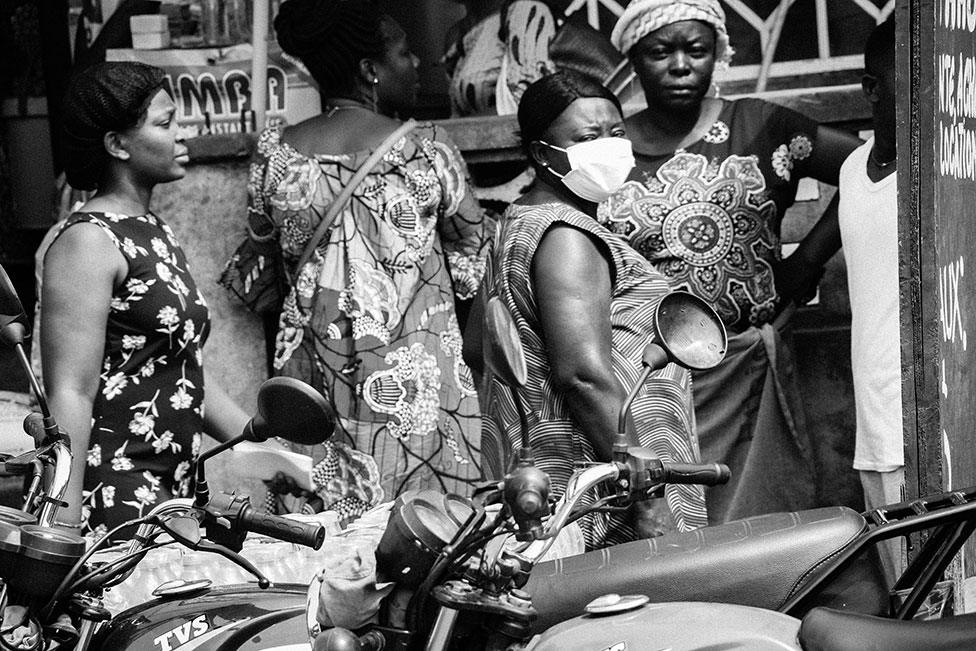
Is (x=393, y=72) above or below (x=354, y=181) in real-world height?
above

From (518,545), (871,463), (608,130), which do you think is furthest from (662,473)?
(871,463)

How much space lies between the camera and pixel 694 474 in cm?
204

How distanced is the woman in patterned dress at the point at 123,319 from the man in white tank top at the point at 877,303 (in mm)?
1811

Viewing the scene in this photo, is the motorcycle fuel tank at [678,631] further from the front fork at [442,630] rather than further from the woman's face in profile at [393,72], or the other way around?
the woman's face in profile at [393,72]

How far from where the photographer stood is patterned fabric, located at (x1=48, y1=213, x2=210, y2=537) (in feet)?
11.2

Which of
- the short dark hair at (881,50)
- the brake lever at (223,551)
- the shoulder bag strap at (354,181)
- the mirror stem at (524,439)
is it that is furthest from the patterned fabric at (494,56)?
the mirror stem at (524,439)

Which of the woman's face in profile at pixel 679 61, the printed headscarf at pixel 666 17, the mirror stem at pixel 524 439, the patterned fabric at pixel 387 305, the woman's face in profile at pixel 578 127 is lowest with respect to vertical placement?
the patterned fabric at pixel 387 305

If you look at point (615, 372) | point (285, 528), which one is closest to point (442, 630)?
point (285, 528)

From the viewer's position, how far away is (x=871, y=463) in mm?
4012

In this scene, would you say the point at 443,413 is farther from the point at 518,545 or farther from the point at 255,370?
the point at 518,545

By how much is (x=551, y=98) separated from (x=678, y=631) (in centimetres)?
212

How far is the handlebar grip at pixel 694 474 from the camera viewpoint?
2.02 m

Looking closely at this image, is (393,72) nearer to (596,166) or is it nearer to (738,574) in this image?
(596,166)

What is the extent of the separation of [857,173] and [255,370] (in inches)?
88.1
